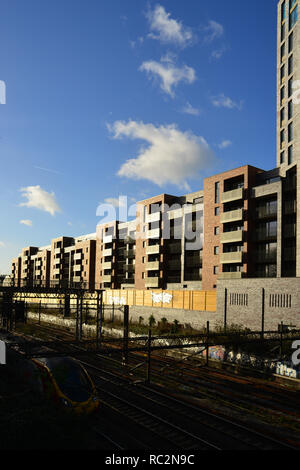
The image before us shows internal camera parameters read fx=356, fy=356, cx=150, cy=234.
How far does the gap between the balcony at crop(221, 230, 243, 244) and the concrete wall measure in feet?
29.2

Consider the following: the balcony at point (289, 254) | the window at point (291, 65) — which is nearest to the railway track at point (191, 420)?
the balcony at point (289, 254)

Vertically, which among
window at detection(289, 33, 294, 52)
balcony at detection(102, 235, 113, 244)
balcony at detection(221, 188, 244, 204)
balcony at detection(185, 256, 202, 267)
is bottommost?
balcony at detection(185, 256, 202, 267)

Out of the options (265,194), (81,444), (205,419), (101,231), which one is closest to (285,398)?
(205,419)

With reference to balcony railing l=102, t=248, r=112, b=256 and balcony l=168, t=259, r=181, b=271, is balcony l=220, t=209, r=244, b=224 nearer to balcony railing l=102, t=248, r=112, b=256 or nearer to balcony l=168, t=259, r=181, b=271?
balcony l=168, t=259, r=181, b=271

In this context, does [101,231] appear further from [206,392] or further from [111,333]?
[206,392]

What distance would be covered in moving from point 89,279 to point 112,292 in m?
33.4

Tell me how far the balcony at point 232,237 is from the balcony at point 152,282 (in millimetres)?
16952

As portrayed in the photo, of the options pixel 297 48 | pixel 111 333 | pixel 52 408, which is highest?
pixel 297 48

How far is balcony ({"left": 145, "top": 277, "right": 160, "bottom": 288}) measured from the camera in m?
59.9

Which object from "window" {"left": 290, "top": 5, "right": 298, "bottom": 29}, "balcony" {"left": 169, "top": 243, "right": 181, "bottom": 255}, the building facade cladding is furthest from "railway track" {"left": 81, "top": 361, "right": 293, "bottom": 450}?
"window" {"left": 290, "top": 5, "right": 298, "bottom": 29}

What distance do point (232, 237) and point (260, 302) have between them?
1342cm

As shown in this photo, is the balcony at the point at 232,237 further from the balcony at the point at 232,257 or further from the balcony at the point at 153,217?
the balcony at the point at 153,217

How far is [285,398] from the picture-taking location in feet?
66.2

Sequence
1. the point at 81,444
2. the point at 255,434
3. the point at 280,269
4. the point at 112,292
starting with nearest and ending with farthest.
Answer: the point at 81,444 < the point at 255,434 < the point at 280,269 < the point at 112,292
